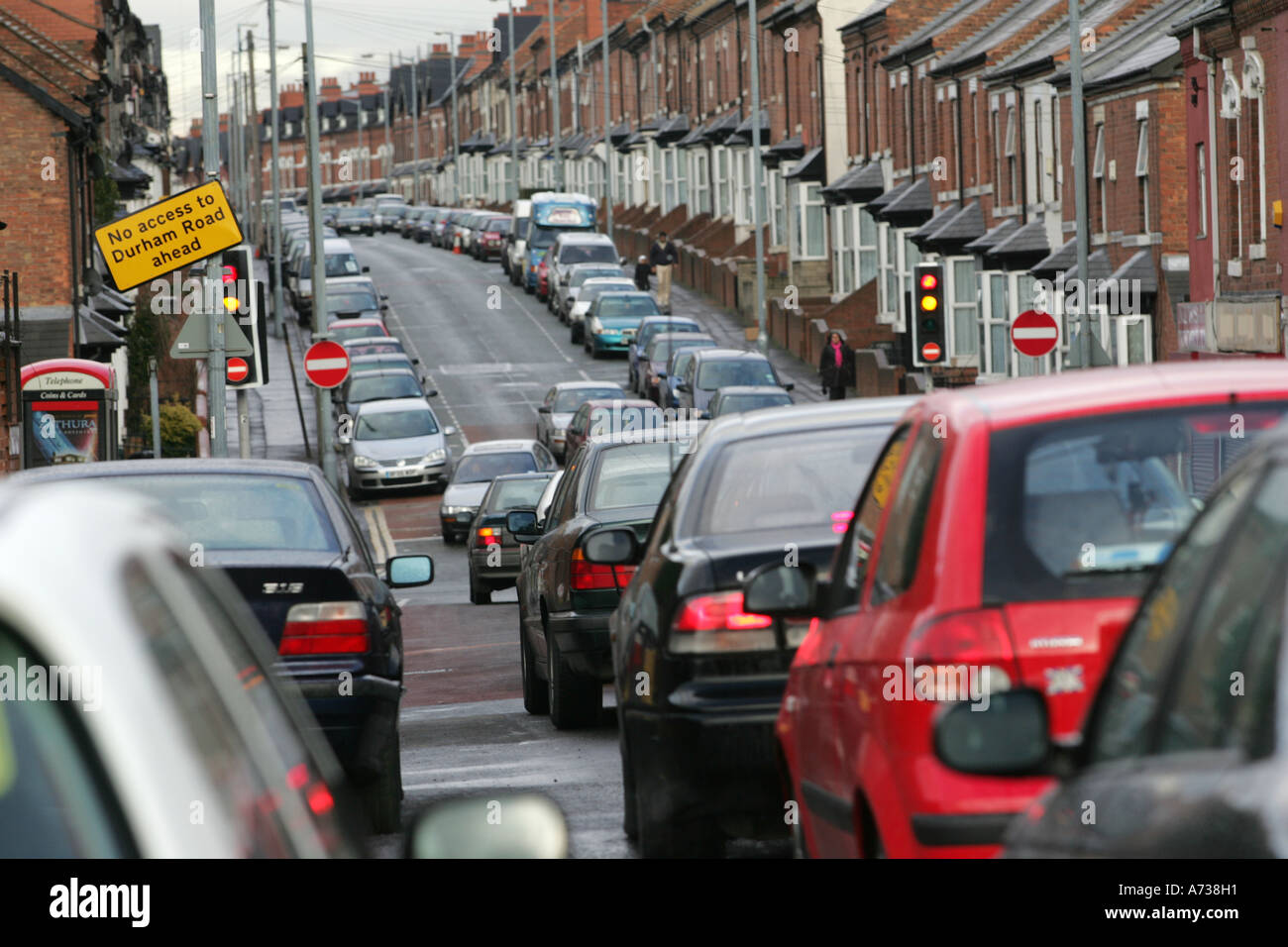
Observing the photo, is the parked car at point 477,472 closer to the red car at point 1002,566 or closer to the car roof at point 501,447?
the car roof at point 501,447

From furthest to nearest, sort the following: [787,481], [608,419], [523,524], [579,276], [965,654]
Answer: [579,276] → [608,419] → [523,524] → [787,481] → [965,654]

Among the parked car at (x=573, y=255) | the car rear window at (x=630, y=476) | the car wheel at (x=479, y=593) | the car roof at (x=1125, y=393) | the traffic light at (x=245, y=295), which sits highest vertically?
the parked car at (x=573, y=255)

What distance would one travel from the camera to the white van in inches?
3236

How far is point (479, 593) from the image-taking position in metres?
27.7

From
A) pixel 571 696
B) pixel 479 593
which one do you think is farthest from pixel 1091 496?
pixel 479 593

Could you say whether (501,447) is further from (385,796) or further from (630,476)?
(385,796)

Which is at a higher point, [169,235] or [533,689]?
[169,235]

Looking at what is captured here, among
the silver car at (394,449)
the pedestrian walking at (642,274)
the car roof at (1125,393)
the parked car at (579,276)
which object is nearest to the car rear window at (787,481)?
the car roof at (1125,393)

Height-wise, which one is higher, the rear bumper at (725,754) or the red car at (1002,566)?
the red car at (1002,566)

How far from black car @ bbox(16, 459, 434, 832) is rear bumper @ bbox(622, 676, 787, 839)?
1615 millimetres

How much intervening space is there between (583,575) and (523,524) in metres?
3.17

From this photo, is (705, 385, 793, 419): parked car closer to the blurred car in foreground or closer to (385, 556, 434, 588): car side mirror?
(385, 556, 434, 588): car side mirror

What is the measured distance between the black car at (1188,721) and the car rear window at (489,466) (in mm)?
33441

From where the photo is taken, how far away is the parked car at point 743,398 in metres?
39.6
